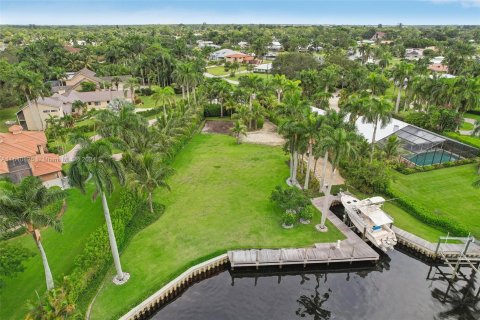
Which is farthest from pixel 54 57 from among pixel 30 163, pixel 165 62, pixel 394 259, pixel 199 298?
pixel 394 259

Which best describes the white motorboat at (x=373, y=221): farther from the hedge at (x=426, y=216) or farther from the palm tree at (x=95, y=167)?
the palm tree at (x=95, y=167)

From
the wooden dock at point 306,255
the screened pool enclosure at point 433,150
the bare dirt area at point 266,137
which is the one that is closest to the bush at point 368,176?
the wooden dock at point 306,255

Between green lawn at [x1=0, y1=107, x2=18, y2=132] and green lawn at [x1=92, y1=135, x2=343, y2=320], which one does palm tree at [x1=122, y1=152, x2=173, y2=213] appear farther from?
green lawn at [x1=0, y1=107, x2=18, y2=132]

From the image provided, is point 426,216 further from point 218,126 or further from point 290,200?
point 218,126

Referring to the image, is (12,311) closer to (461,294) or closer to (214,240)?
(214,240)

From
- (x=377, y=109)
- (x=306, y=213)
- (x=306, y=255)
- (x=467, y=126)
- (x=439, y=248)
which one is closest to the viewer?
(x=306, y=255)

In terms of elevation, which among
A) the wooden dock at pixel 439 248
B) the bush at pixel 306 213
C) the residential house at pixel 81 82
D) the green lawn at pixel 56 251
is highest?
the residential house at pixel 81 82

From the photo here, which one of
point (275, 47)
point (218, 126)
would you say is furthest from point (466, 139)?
point (275, 47)

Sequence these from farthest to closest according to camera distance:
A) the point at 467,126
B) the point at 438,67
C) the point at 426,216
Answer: the point at 438,67
the point at 467,126
the point at 426,216
